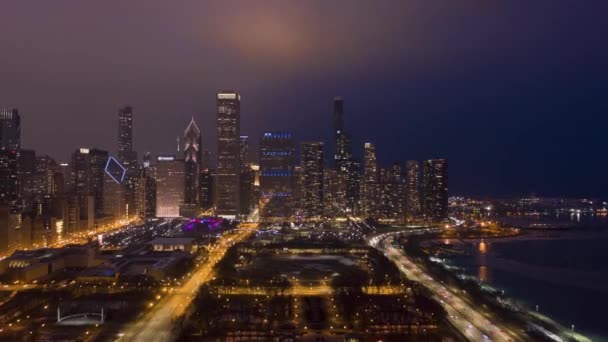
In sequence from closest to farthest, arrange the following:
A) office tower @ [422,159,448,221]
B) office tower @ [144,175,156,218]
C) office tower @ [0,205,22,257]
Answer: office tower @ [0,205,22,257]
office tower @ [422,159,448,221]
office tower @ [144,175,156,218]

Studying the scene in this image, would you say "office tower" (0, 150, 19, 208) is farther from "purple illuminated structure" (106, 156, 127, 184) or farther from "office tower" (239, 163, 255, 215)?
"office tower" (239, 163, 255, 215)

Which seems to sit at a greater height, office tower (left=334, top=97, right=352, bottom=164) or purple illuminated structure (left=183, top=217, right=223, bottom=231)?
office tower (left=334, top=97, right=352, bottom=164)

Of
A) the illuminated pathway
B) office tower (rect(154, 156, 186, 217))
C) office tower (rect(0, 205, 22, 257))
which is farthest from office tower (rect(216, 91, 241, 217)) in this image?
the illuminated pathway

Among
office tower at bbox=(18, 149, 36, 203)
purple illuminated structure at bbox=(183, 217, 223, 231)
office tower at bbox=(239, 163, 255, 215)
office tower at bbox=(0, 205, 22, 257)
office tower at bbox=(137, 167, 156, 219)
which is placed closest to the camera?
office tower at bbox=(0, 205, 22, 257)

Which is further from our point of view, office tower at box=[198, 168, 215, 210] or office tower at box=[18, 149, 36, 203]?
office tower at box=[198, 168, 215, 210]

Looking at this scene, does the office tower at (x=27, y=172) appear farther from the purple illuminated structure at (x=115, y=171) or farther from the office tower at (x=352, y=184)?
the office tower at (x=352, y=184)

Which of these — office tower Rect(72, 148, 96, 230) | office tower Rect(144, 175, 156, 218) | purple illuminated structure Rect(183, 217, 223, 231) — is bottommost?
purple illuminated structure Rect(183, 217, 223, 231)

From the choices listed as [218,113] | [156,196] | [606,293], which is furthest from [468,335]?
[156,196]
